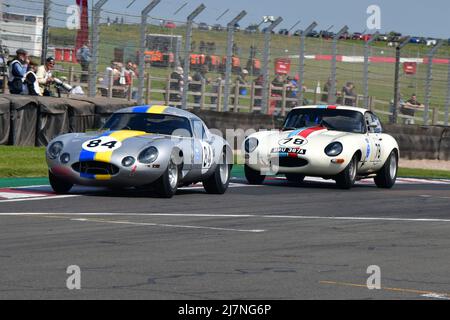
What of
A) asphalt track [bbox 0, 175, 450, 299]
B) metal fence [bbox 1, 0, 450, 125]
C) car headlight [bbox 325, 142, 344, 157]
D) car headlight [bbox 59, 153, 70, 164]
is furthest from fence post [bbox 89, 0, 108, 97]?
car headlight [bbox 59, 153, 70, 164]

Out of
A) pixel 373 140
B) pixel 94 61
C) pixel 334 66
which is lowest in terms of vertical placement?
pixel 373 140

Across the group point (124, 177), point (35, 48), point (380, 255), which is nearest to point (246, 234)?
point (380, 255)

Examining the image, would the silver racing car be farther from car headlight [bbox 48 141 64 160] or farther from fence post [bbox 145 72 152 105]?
fence post [bbox 145 72 152 105]

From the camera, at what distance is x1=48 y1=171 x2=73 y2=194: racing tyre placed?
1403 cm

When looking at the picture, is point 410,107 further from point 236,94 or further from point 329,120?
point 329,120

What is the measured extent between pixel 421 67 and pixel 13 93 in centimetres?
1364

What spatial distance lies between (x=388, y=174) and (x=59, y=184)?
6.38 m

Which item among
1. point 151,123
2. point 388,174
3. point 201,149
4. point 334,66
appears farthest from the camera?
point 334,66

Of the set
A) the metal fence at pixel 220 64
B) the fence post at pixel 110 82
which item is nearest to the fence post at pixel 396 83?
the metal fence at pixel 220 64

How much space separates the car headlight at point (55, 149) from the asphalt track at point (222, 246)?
0.55 metres

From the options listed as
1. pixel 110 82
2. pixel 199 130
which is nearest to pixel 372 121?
pixel 199 130

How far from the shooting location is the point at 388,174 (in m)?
18.5

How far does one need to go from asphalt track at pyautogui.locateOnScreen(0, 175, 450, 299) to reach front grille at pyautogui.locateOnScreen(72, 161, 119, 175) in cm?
34

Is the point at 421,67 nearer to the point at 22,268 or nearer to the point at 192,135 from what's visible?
the point at 192,135
